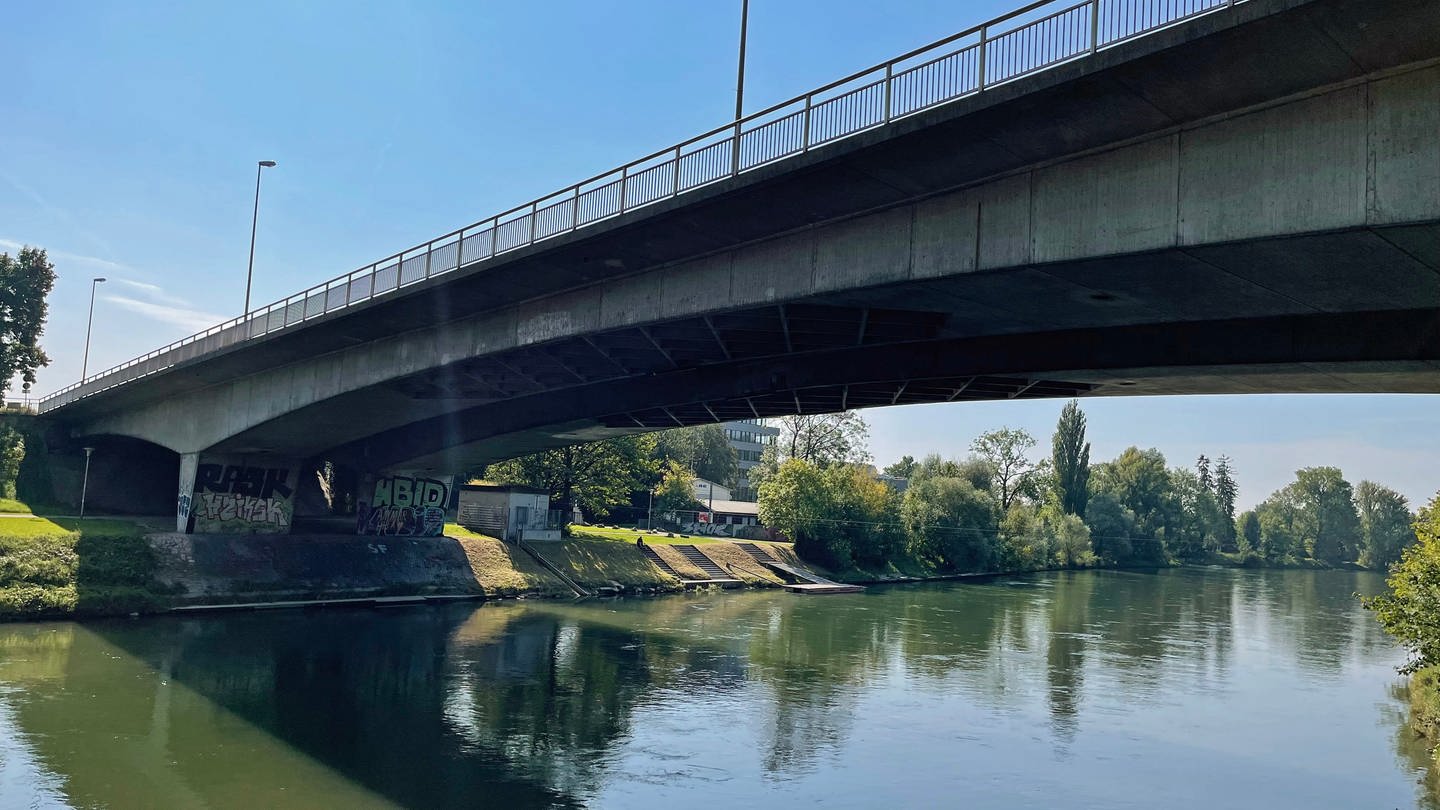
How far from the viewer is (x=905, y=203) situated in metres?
19.8

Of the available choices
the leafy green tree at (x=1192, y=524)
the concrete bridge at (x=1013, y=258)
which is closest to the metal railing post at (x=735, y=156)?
the concrete bridge at (x=1013, y=258)

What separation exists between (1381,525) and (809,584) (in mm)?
127972

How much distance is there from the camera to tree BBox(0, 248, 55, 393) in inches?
2377

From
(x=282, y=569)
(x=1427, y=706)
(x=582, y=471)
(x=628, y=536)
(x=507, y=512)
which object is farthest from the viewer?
(x=628, y=536)

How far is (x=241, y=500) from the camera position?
49656 mm

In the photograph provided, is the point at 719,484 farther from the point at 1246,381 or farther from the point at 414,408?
the point at 1246,381

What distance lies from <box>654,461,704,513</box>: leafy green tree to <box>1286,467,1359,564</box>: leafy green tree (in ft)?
370

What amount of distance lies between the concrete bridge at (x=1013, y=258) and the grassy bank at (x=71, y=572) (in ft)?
36.1

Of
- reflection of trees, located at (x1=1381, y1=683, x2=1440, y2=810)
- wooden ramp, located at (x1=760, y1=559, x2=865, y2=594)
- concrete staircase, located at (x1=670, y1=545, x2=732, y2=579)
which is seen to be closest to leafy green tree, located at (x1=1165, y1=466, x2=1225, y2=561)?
wooden ramp, located at (x1=760, y1=559, x2=865, y2=594)

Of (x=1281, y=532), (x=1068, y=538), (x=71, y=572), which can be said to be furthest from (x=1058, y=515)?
(x=71, y=572)

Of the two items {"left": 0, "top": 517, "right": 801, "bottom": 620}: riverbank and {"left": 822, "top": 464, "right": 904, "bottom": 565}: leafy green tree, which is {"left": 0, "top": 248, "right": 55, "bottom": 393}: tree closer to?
{"left": 0, "top": 517, "right": 801, "bottom": 620}: riverbank

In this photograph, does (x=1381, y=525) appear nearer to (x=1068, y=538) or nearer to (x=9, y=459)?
(x=1068, y=538)

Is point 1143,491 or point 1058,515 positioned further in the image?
point 1143,491

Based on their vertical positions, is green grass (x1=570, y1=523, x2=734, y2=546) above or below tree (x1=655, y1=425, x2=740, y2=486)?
below
